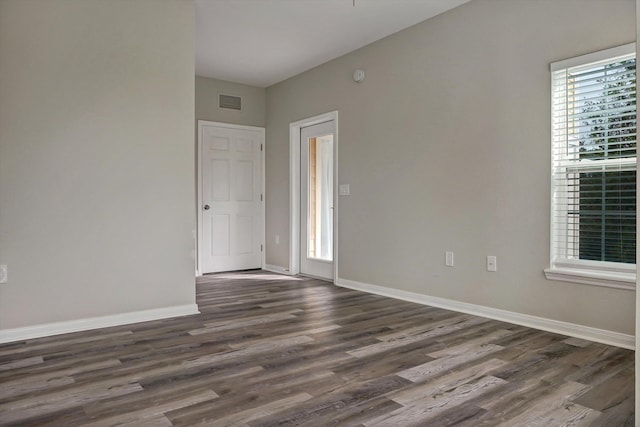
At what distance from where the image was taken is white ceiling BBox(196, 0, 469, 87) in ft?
12.7

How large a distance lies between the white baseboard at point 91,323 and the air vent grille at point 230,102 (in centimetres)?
322

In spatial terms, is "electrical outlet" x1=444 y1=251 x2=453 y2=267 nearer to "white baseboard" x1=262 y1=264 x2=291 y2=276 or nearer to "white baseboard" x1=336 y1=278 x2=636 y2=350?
"white baseboard" x1=336 y1=278 x2=636 y2=350

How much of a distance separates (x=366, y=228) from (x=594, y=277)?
7.43ft

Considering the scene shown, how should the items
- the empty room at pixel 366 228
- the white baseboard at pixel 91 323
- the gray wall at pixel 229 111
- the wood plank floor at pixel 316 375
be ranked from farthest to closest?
the gray wall at pixel 229 111
the white baseboard at pixel 91 323
the empty room at pixel 366 228
the wood plank floor at pixel 316 375

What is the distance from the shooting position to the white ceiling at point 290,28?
388cm

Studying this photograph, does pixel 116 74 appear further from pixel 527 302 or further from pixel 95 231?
pixel 527 302

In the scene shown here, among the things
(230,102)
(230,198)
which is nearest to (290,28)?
(230,102)

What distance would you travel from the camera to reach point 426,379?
7.71ft

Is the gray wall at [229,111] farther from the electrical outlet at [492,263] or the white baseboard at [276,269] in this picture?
the electrical outlet at [492,263]

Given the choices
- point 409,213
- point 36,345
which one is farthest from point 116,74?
point 409,213

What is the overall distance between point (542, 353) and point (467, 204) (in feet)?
4.61

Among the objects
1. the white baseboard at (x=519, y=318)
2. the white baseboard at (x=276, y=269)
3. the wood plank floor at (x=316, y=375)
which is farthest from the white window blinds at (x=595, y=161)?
the white baseboard at (x=276, y=269)

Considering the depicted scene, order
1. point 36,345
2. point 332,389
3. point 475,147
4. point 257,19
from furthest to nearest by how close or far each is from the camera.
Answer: point 257,19 → point 475,147 → point 36,345 → point 332,389

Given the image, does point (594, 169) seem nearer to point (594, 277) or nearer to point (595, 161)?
point (595, 161)
